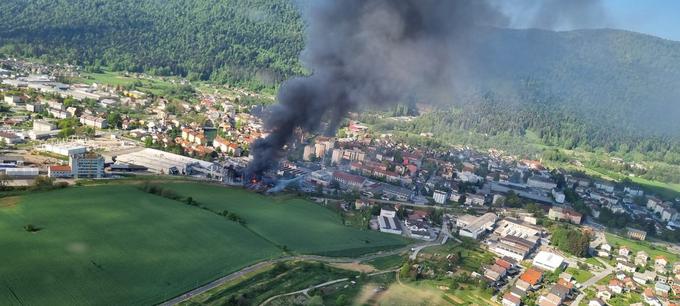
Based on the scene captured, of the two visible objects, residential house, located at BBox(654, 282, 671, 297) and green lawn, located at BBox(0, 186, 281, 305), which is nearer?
green lawn, located at BBox(0, 186, 281, 305)

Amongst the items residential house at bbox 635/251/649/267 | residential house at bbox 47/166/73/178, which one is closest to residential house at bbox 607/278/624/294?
residential house at bbox 635/251/649/267

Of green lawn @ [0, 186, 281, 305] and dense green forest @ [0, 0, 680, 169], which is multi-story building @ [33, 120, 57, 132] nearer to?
green lawn @ [0, 186, 281, 305]

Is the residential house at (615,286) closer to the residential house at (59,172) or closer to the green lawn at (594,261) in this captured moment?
the green lawn at (594,261)

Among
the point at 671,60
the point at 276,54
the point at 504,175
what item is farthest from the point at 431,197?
the point at 671,60

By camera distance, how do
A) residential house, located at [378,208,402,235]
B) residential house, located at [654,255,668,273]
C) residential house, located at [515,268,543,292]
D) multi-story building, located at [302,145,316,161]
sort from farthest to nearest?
multi-story building, located at [302,145,316,161]
residential house, located at [654,255,668,273]
residential house, located at [378,208,402,235]
residential house, located at [515,268,543,292]

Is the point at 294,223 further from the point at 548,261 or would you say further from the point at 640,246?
the point at 640,246

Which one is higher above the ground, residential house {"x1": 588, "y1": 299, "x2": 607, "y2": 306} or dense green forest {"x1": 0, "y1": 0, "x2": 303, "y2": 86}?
dense green forest {"x1": 0, "y1": 0, "x2": 303, "y2": 86}

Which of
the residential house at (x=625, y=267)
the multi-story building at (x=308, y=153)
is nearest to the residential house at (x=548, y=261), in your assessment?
the residential house at (x=625, y=267)

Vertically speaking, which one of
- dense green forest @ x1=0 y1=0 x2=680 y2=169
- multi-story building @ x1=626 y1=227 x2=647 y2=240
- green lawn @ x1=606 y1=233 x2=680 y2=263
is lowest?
green lawn @ x1=606 y1=233 x2=680 y2=263
